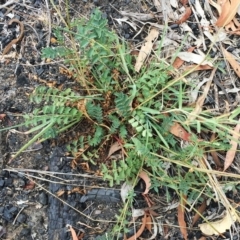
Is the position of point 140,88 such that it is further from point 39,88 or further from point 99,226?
point 99,226

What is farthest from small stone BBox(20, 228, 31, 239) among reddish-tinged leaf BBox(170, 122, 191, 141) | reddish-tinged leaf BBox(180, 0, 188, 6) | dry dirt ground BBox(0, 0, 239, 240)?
reddish-tinged leaf BBox(180, 0, 188, 6)

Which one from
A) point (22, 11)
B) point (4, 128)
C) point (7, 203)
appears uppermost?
point (22, 11)

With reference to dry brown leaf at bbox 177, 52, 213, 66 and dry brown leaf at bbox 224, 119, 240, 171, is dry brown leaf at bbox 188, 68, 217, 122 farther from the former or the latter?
dry brown leaf at bbox 224, 119, 240, 171

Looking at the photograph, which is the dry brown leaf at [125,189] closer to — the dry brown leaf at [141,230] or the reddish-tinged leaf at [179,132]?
the dry brown leaf at [141,230]

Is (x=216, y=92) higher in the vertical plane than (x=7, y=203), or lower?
higher

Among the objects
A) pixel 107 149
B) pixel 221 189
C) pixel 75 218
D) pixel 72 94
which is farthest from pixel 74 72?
pixel 221 189

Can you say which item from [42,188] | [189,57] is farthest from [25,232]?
[189,57]
